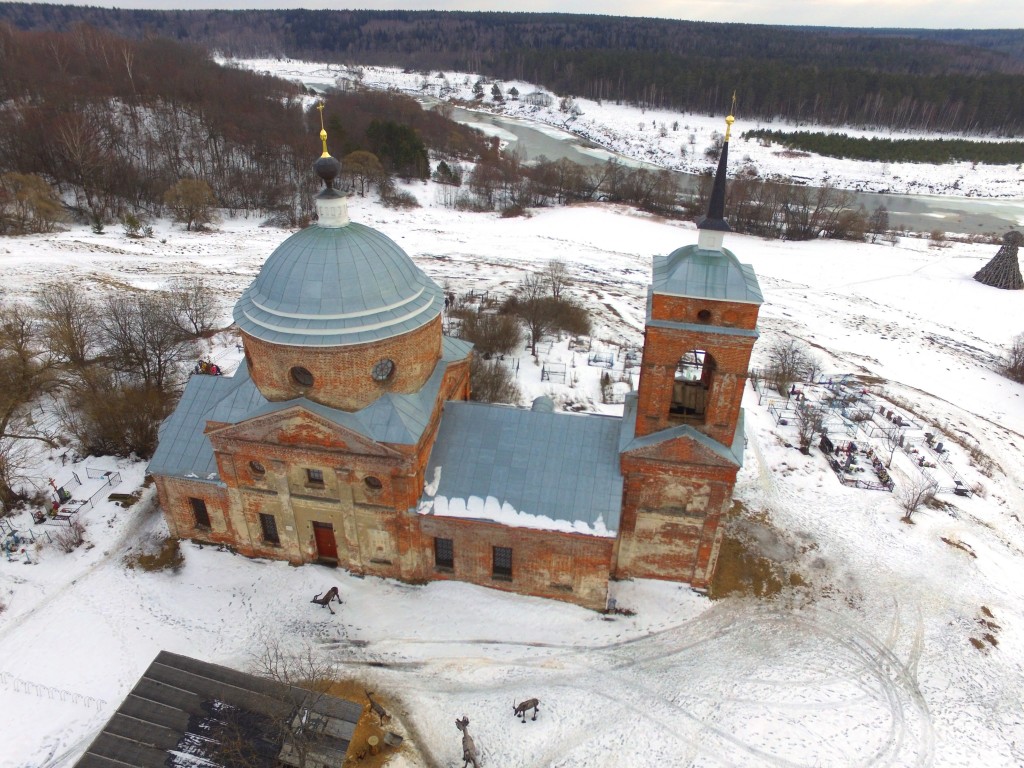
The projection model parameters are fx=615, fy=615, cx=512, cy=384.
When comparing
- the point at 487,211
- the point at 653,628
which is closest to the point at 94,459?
the point at 653,628

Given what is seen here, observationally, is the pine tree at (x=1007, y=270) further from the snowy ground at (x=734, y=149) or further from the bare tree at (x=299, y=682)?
the bare tree at (x=299, y=682)

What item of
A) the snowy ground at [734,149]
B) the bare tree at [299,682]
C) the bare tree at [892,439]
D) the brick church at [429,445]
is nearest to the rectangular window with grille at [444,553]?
the brick church at [429,445]

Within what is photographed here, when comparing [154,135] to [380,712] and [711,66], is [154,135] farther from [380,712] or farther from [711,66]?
[711,66]

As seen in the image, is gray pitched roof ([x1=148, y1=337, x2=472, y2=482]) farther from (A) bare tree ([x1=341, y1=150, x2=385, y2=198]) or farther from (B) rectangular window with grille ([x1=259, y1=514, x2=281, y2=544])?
(A) bare tree ([x1=341, y1=150, x2=385, y2=198])

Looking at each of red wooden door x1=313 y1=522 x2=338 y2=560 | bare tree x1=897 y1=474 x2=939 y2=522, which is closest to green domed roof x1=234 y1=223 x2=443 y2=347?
red wooden door x1=313 y1=522 x2=338 y2=560

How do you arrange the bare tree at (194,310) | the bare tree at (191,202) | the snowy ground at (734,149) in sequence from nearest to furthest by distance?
the bare tree at (194,310), the bare tree at (191,202), the snowy ground at (734,149)

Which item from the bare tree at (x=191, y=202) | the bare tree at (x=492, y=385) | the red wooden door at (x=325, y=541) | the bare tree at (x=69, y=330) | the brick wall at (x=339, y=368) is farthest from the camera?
the bare tree at (x=191, y=202)
